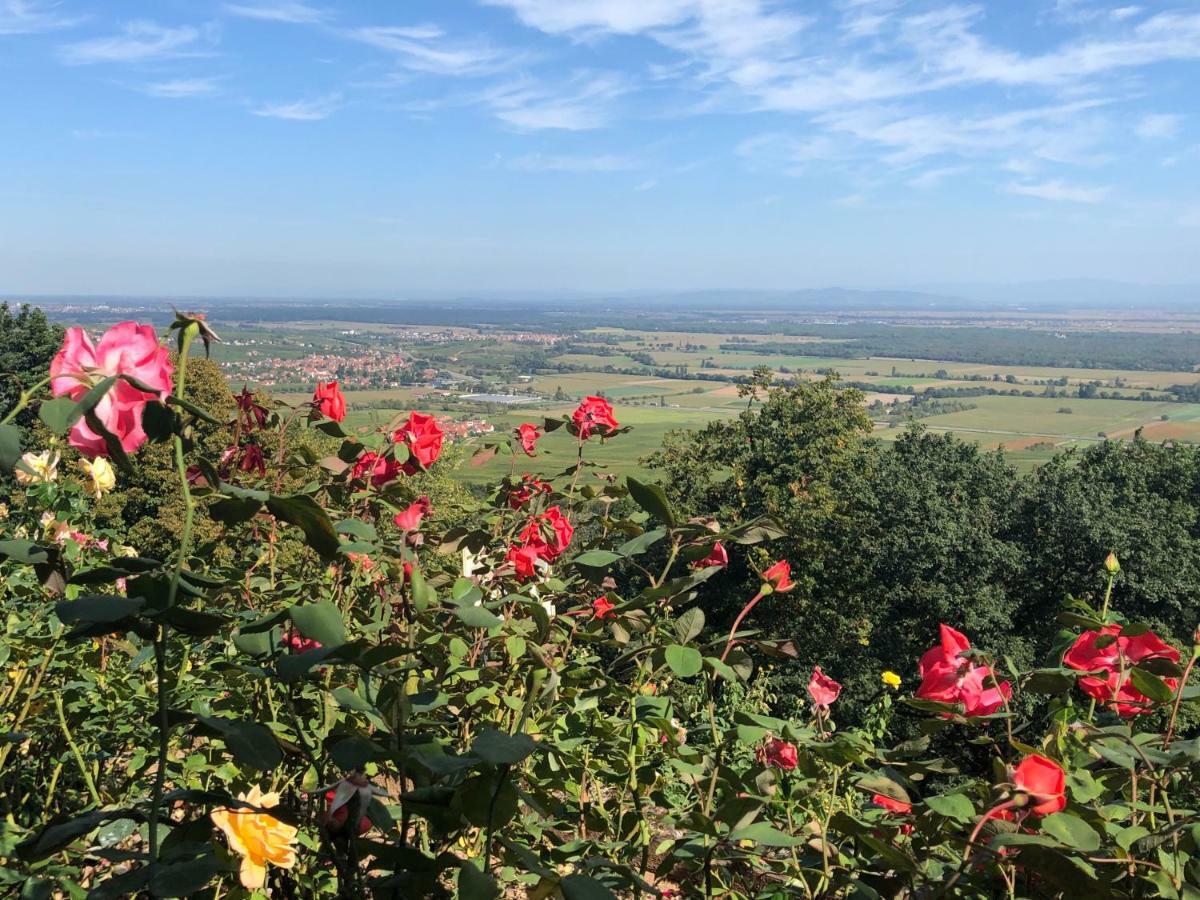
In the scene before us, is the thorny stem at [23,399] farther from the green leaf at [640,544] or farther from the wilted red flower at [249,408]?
the wilted red flower at [249,408]

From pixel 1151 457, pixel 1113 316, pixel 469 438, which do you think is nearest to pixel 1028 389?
pixel 1151 457

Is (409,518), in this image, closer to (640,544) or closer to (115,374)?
(640,544)

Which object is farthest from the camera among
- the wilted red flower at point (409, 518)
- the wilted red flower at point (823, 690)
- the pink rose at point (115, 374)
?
the wilted red flower at point (823, 690)

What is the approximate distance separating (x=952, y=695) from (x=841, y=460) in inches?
738

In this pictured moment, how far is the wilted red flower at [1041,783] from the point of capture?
91 centimetres

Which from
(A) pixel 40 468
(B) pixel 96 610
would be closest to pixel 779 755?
(B) pixel 96 610

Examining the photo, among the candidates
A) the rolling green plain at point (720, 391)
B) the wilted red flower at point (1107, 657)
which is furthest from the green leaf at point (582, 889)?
the rolling green plain at point (720, 391)

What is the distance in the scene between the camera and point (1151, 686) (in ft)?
3.47

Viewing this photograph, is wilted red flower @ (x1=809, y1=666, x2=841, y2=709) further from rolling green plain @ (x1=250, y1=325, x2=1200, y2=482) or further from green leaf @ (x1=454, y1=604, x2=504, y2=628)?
rolling green plain @ (x1=250, y1=325, x2=1200, y2=482)

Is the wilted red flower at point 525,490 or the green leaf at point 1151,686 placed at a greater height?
the wilted red flower at point 525,490

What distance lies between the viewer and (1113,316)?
183 m

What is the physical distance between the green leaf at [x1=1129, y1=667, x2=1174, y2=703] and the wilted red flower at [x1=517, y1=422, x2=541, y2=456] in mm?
1463

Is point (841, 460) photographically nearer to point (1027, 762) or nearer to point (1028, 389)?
point (1027, 762)

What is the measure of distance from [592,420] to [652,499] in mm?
1218
